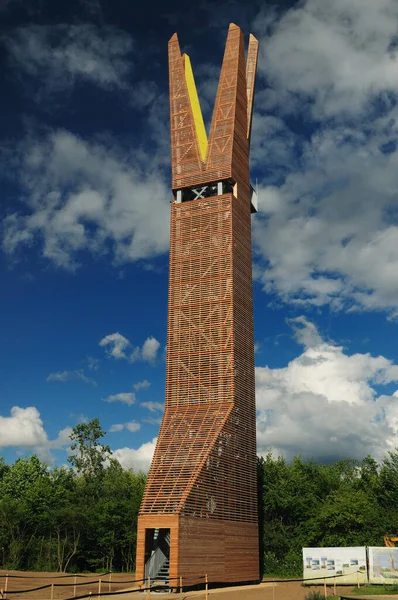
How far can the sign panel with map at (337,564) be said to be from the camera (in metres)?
21.2

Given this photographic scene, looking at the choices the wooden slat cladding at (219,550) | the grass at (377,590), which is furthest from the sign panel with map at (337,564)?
the wooden slat cladding at (219,550)

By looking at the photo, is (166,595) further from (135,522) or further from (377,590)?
(135,522)

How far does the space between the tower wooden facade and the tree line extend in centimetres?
793

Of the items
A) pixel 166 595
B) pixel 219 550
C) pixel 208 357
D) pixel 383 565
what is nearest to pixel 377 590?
pixel 383 565

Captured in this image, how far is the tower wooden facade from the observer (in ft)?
70.9

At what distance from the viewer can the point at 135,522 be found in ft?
113

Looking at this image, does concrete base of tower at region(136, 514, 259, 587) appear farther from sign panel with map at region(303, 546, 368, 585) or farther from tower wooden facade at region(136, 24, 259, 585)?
sign panel with map at region(303, 546, 368, 585)

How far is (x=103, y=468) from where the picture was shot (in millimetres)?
45375

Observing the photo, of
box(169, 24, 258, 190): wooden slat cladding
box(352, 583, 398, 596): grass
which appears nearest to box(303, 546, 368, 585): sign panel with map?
box(352, 583, 398, 596): grass

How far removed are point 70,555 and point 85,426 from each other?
13496mm

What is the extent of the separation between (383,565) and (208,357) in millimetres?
10878

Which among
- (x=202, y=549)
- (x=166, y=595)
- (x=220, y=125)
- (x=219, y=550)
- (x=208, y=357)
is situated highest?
(x=220, y=125)

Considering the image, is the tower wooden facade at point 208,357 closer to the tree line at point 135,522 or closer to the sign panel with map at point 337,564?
the sign panel with map at point 337,564

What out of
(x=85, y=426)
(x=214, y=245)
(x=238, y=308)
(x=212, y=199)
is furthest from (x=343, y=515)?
(x=85, y=426)
